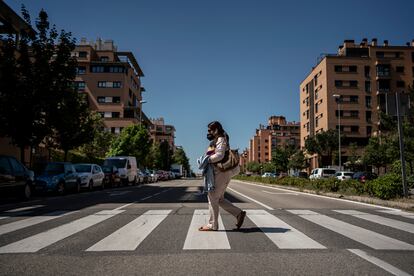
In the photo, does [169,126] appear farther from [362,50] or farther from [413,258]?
[413,258]

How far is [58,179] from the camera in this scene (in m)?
17.4

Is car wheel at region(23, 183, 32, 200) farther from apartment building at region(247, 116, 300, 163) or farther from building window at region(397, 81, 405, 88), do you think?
apartment building at region(247, 116, 300, 163)

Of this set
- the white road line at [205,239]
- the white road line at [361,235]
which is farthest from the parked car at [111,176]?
the white road line at [205,239]

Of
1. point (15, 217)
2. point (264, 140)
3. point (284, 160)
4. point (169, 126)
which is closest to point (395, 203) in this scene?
Answer: point (15, 217)

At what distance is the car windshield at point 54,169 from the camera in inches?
713

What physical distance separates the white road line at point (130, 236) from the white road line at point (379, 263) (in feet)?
9.38

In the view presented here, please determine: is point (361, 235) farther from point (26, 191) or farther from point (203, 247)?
point (26, 191)

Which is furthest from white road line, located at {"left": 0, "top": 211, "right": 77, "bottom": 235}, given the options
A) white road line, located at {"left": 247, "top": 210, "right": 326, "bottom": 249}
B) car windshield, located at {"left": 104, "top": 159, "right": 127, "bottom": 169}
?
car windshield, located at {"left": 104, "top": 159, "right": 127, "bottom": 169}

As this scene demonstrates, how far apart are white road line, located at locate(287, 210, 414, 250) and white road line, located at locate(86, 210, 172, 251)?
320 cm

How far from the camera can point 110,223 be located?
7.65 m

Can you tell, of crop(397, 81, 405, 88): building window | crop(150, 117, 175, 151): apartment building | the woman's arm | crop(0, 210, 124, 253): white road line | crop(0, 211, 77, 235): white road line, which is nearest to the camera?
crop(0, 210, 124, 253): white road line

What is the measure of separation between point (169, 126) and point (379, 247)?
161 metres

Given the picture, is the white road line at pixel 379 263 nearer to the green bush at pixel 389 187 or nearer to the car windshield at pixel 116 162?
the green bush at pixel 389 187

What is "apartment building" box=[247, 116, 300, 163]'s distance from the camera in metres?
145
